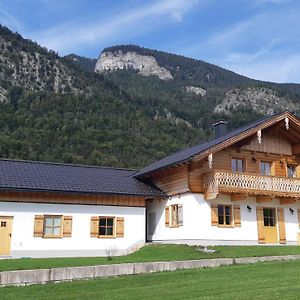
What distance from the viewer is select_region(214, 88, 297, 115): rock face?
112312 mm

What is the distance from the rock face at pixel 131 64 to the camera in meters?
153

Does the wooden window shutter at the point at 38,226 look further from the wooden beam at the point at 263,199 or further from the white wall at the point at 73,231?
the wooden beam at the point at 263,199

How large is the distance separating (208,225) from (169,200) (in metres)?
3.03

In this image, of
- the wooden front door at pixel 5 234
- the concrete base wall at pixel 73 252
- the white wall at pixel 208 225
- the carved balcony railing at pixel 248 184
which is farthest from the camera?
the white wall at pixel 208 225

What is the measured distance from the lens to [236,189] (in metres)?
24.7

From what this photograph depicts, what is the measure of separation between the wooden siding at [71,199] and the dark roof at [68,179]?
37cm

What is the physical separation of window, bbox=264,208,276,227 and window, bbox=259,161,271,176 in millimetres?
2196

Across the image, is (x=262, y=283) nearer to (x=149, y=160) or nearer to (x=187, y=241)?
(x=187, y=241)

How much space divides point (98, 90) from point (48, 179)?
74295 millimetres

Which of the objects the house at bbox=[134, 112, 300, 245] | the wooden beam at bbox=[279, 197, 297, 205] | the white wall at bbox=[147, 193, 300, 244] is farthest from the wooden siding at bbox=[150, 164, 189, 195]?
the wooden beam at bbox=[279, 197, 297, 205]

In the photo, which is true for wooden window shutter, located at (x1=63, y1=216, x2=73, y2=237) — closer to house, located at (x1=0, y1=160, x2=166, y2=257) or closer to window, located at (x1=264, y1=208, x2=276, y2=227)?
house, located at (x1=0, y1=160, x2=166, y2=257)

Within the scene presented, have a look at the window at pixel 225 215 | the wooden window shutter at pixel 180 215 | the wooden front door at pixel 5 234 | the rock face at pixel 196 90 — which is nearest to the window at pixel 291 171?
the window at pixel 225 215

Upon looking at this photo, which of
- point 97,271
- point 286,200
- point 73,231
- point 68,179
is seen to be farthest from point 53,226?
point 286,200

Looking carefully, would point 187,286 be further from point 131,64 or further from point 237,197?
point 131,64
